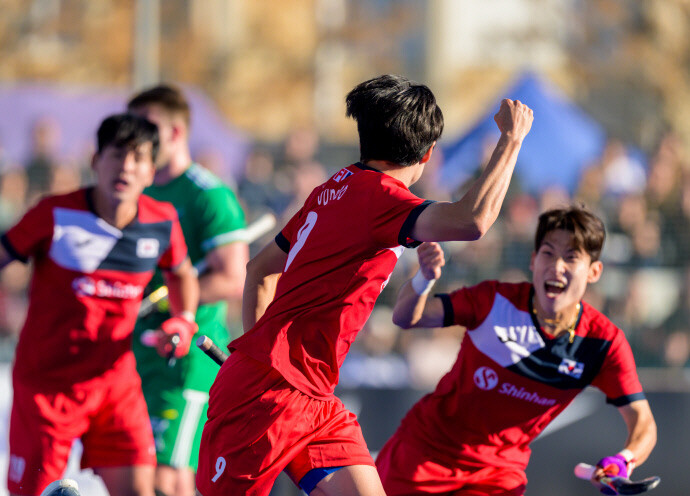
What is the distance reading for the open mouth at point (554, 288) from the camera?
164 inches

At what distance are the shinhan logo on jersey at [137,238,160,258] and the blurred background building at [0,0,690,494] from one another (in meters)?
2.58

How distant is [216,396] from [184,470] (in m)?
1.85

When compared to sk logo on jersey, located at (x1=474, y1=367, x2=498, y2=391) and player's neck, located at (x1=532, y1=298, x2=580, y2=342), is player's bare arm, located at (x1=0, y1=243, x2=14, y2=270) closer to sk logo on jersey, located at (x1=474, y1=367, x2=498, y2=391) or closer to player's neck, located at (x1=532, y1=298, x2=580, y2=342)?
sk logo on jersey, located at (x1=474, y1=367, x2=498, y2=391)

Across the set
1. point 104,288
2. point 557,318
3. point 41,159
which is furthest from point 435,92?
point 557,318

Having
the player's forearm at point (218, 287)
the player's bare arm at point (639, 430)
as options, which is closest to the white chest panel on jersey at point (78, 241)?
the player's forearm at point (218, 287)

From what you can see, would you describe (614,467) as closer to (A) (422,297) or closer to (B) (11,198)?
(A) (422,297)

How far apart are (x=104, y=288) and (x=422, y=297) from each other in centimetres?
143

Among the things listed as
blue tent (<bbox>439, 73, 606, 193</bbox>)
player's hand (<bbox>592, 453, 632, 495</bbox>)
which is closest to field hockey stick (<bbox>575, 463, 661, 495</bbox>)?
player's hand (<bbox>592, 453, 632, 495</bbox>)

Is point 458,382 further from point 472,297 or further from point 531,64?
point 531,64

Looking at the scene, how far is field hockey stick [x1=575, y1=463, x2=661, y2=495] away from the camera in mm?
3692

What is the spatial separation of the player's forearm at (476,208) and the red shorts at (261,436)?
2.48ft

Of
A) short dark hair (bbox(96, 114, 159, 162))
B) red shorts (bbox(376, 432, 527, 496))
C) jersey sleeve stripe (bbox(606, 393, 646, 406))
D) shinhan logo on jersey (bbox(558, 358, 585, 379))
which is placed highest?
short dark hair (bbox(96, 114, 159, 162))

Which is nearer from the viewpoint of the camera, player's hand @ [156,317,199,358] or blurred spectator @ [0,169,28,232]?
player's hand @ [156,317,199,358]

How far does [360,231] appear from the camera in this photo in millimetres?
3303
